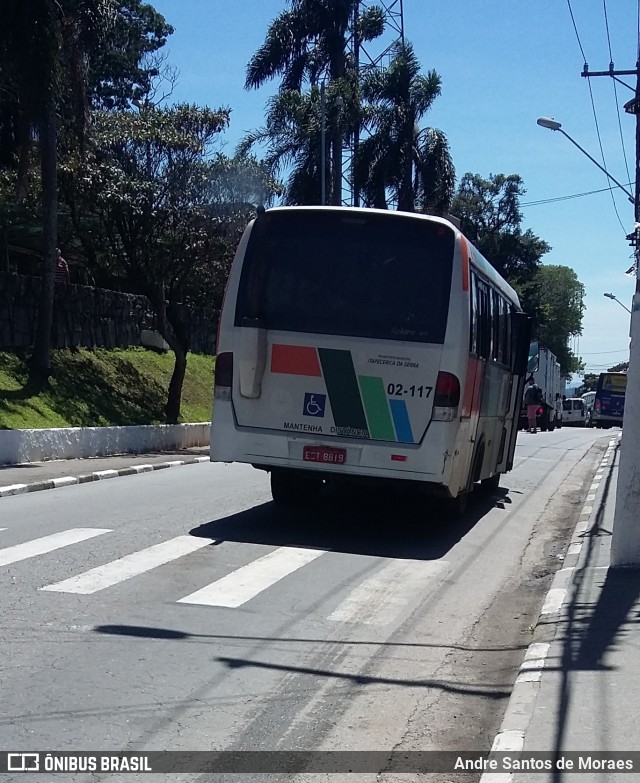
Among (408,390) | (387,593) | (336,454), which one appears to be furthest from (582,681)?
(336,454)

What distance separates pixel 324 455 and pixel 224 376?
1.43m

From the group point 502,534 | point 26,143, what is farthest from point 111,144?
point 502,534

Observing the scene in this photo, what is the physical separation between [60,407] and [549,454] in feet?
46.8

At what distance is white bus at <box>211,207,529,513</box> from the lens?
10.9 m

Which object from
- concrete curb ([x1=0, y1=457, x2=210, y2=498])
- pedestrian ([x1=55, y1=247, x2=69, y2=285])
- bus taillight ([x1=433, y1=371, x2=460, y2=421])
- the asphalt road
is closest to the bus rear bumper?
bus taillight ([x1=433, y1=371, x2=460, y2=421])

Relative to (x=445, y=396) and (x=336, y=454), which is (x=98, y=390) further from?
(x=445, y=396)

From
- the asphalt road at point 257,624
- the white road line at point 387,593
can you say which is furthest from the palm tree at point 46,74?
the white road line at point 387,593

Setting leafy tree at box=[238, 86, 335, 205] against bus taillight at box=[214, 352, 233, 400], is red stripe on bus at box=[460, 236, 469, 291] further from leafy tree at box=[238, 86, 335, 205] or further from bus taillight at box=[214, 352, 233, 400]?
leafy tree at box=[238, 86, 335, 205]

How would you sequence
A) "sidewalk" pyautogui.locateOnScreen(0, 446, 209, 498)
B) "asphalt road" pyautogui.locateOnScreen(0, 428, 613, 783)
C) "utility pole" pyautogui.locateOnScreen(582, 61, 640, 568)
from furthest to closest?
"sidewalk" pyautogui.locateOnScreen(0, 446, 209, 498) < "utility pole" pyautogui.locateOnScreen(582, 61, 640, 568) < "asphalt road" pyautogui.locateOnScreen(0, 428, 613, 783)

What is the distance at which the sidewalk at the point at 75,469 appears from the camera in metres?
15.9

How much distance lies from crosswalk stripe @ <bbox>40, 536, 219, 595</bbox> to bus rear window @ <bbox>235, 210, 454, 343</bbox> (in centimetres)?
249

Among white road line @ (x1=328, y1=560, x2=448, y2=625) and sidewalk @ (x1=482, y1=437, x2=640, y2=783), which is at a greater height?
sidewalk @ (x1=482, y1=437, x2=640, y2=783)

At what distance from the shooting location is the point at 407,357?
1095 cm

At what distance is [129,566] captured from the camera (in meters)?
9.34
